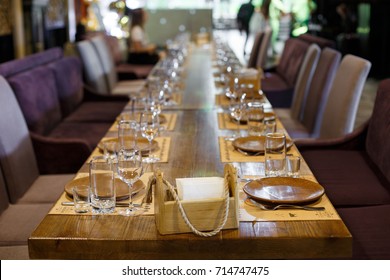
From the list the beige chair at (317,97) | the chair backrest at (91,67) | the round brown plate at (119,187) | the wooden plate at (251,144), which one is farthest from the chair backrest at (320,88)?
the round brown plate at (119,187)

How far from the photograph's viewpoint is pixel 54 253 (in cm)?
176

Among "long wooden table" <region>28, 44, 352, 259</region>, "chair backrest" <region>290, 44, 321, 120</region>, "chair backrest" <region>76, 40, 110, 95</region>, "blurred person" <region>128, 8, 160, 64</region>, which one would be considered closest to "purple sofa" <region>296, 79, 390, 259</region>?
"long wooden table" <region>28, 44, 352, 259</region>

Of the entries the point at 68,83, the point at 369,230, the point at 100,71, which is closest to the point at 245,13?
the point at 100,71

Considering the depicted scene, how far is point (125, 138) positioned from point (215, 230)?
0.81m

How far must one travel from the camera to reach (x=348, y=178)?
10.0 ft

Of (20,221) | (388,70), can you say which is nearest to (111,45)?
(388,70)

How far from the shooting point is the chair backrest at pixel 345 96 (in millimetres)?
3646

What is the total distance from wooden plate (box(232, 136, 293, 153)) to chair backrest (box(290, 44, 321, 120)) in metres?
2.16

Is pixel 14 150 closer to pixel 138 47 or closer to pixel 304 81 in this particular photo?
pixel 304 81

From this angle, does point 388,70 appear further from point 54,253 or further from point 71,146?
point 54,253

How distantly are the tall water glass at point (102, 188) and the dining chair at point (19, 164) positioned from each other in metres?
1.08

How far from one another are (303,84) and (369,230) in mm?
2712

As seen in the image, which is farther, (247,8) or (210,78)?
(247,8)

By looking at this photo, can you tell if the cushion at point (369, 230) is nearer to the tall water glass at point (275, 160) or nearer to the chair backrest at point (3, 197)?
the tall water glass at point (275, 160)
